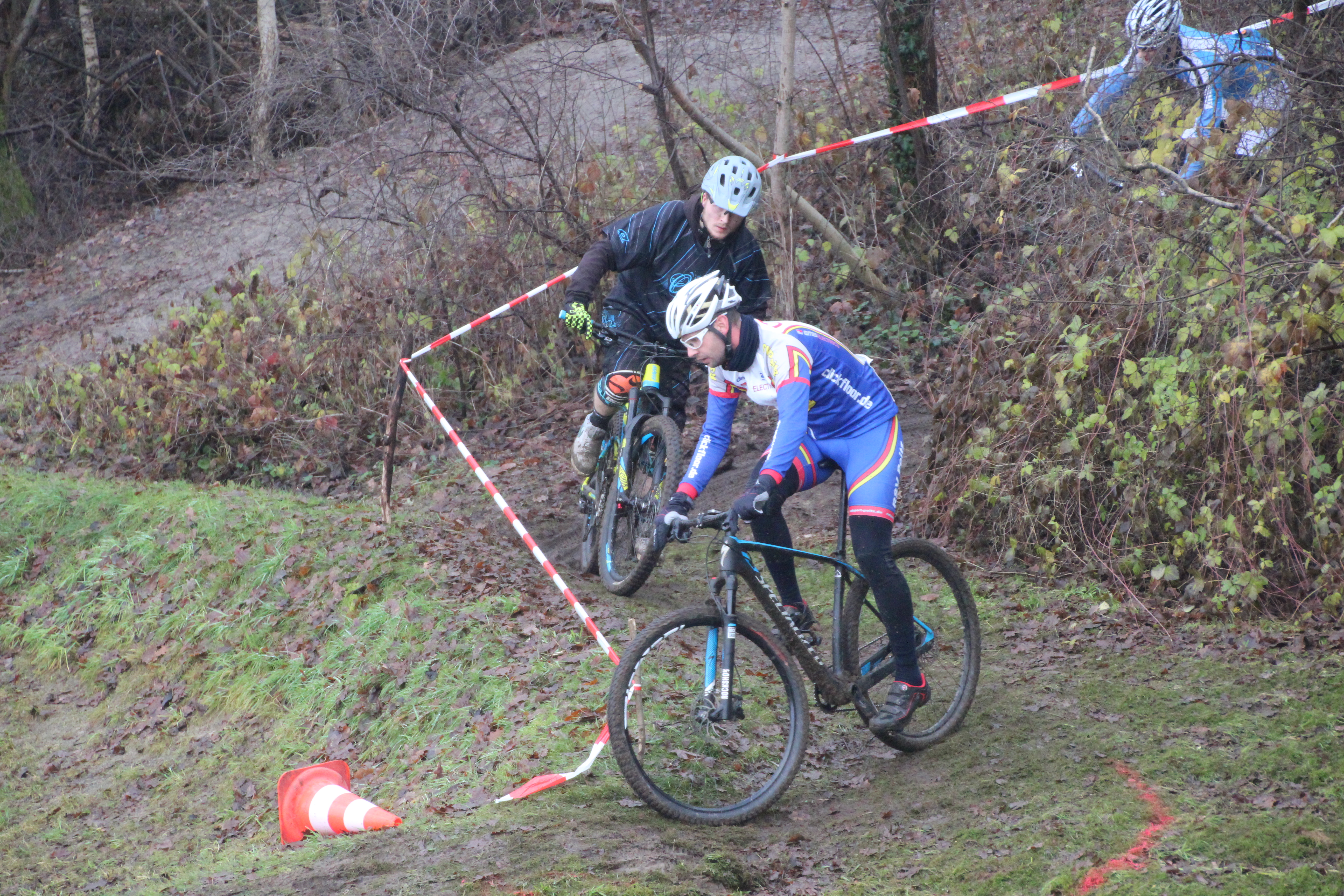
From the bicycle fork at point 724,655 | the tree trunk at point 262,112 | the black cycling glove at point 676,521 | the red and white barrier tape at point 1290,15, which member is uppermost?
the tree trunk at point 262,112

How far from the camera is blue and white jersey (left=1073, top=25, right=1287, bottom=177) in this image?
6363mm

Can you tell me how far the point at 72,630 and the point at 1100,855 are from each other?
25.1ft

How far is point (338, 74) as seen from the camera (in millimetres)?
11125

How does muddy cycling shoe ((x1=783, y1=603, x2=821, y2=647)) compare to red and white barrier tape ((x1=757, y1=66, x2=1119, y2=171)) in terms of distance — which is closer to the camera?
muddy cycling shoe ((x1=783, y1=603, x2=821, y2=647))

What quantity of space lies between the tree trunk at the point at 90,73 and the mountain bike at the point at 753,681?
22135 mm

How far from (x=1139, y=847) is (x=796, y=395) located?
6.94 ft

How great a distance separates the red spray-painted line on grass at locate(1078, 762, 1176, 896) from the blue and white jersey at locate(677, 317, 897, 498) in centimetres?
183

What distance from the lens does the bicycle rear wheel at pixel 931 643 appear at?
5000mm

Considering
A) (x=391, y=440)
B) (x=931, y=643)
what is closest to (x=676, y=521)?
(x=931, y=643)

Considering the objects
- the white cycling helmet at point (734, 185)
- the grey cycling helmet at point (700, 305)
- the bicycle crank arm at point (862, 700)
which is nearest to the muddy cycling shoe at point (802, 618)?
the bicycle crank arm at point (862, 700)

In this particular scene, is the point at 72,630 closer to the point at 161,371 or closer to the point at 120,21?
the point at 161,371

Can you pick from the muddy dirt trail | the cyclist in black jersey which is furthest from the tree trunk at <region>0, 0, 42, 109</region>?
the cyclist in black jersey

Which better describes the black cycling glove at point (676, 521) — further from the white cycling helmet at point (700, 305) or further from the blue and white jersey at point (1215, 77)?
the blue and white jersey at point (1215, 77)

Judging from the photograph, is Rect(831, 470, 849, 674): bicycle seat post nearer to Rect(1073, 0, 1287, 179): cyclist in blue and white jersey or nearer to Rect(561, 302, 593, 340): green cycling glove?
Rect(561, 302, 593, 340): green cycling glove
